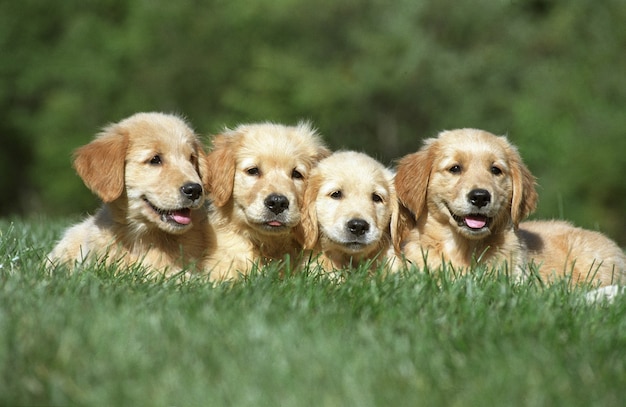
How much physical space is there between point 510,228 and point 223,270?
6.98ft

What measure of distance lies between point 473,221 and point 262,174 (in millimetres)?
1547

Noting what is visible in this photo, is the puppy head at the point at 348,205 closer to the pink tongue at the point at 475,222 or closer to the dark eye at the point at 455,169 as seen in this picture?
the dark eye at the point at 455,169

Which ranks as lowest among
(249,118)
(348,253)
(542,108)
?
(249,118)

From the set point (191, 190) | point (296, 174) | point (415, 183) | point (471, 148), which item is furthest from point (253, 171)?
point (471, 148)

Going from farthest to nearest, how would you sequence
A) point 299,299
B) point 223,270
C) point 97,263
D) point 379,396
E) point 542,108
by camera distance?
point 542,108 < point 223,270 < point 97,263 < point 299,299 < point 379,396

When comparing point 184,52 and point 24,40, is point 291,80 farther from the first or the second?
point 24,40

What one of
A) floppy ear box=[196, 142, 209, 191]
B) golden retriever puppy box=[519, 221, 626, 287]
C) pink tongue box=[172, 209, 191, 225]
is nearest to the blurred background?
golden retriever puppy box=[519, 221, 626, 287]

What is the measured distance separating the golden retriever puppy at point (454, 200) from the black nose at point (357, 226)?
460 millimetres

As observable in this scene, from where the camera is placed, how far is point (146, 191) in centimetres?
632

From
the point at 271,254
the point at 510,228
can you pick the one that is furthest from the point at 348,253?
the point at 510,228

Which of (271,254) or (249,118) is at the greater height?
(271,254)

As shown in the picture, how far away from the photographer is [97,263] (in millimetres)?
5797

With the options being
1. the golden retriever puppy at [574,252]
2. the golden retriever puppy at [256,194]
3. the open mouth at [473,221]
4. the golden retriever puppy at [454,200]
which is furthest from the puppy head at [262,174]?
the golden retriever puppy at [574,252]

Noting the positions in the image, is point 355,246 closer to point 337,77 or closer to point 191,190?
point 191,190
